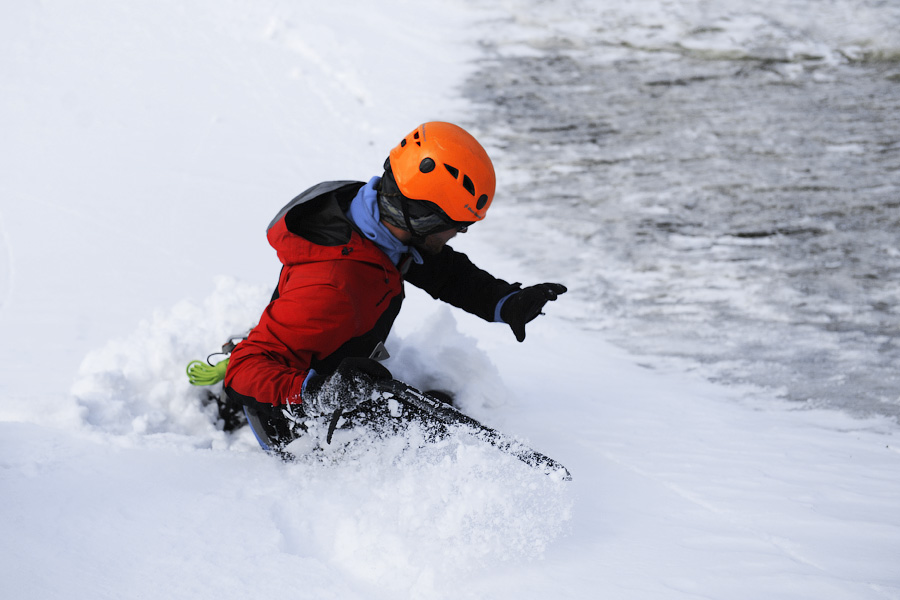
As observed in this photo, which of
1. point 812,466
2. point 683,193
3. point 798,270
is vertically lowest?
point 812,466

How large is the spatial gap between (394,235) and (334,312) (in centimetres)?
43

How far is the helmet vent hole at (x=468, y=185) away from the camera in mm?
2833

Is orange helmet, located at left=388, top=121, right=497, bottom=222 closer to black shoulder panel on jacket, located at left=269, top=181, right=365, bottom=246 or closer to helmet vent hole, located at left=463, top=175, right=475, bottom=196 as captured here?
helmet vent hole, located at left=463, top=175, right=475, bottom=196

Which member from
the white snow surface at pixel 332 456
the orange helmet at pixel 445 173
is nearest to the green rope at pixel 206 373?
the white snow surface at pixel 332 456

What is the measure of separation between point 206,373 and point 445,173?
147cm

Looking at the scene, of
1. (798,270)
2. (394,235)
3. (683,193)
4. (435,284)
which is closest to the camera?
(394,235)

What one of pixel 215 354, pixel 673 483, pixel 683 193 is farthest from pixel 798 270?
pixel 215 354

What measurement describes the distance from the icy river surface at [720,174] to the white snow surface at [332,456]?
446mm

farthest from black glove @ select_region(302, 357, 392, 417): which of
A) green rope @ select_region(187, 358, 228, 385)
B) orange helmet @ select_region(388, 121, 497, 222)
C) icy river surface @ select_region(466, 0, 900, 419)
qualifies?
icy river surface @ select_region(466, 0, 900, 419)

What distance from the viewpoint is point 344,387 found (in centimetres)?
245

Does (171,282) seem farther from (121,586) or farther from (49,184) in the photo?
(121,586)

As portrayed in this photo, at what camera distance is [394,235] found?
2953mm

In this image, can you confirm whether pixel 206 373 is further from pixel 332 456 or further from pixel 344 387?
pixel 344 387

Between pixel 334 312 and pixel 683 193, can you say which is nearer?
pixel 334 312
